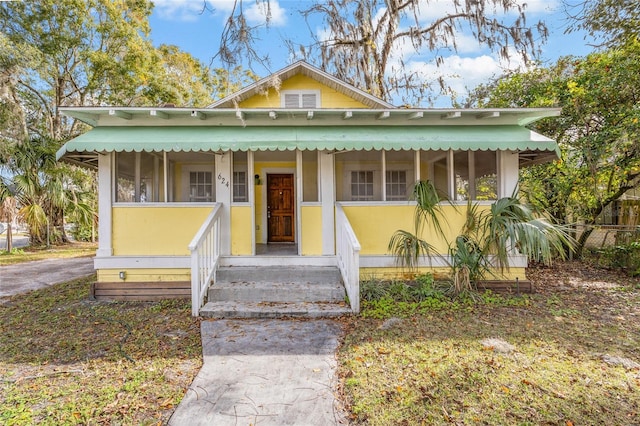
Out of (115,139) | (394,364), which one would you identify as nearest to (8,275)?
(115,139)

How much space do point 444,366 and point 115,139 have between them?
684cm

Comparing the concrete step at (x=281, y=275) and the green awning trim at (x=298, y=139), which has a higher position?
the green awning trim at (x=298, y=139)

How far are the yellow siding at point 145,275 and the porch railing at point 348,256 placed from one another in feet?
10.7

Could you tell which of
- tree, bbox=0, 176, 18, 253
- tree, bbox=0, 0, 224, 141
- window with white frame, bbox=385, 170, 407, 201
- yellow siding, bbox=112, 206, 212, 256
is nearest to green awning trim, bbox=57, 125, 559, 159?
yellow siding, bbox=112, 206, 212, 256

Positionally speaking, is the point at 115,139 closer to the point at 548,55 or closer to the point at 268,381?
the point at 268,381

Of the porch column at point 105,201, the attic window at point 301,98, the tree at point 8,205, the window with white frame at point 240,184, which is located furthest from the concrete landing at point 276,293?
the tree at point 8,205

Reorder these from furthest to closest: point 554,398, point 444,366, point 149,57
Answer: point 149,57, point 444,366, point 554,398

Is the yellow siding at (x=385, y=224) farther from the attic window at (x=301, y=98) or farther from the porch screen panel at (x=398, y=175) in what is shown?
the attic window at (x=301, y=98)

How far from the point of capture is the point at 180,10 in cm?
507

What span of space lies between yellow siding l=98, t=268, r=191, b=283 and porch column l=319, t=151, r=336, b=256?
3.01 metres

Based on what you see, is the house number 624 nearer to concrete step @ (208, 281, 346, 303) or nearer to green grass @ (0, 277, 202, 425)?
concrete step @ (208, 281, 346, 303)

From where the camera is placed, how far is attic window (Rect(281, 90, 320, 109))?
1040cm

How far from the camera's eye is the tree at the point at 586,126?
29.2 ft

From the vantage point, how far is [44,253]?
15.3 meters
